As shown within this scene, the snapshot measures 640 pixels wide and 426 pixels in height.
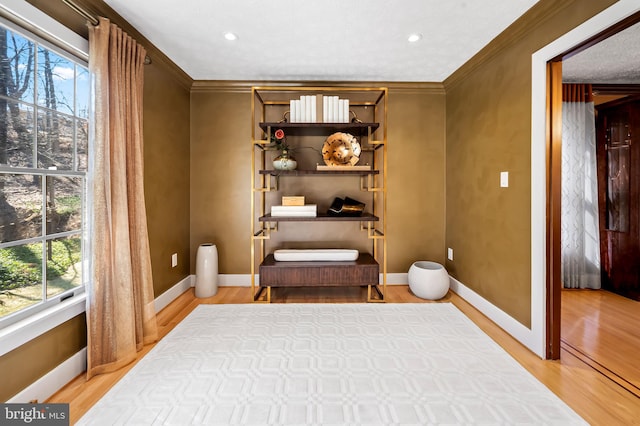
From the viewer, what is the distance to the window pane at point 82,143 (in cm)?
184

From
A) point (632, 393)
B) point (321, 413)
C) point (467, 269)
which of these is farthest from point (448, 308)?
point (321, 413)

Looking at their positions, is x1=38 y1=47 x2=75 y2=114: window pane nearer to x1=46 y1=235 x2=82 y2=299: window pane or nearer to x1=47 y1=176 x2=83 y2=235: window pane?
x1=47 y1=176 x2=83 y2=235: window pane

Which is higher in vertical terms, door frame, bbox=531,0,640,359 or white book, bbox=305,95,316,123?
white book, bbox=305,95,316,123

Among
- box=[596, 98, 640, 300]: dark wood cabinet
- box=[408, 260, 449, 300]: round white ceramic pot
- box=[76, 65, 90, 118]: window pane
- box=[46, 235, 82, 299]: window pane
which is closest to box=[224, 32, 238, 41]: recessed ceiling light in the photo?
box=[76, 65, 90, 118]: window pane

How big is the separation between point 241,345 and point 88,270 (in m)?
1.07

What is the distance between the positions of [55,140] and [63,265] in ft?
2.42

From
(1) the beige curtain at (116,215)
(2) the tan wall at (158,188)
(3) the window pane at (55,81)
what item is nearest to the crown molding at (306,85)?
(2) the tan wall at (158,188)

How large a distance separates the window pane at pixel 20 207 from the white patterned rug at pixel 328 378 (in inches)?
37.8

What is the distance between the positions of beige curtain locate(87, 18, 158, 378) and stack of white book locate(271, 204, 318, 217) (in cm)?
118

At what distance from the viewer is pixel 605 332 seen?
2236 millimetres

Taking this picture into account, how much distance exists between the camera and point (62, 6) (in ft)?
5.44

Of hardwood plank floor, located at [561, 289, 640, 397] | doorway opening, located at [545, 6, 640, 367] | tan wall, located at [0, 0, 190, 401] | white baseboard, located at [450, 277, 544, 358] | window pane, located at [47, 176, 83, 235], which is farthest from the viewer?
white baseboard, located at [450, 277, 544, 358]

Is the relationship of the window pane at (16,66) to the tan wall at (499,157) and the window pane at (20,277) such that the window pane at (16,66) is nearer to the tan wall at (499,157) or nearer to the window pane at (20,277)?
the window pane at (20,277)

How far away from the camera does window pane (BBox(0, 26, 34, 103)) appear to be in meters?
1.40
